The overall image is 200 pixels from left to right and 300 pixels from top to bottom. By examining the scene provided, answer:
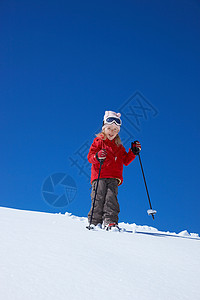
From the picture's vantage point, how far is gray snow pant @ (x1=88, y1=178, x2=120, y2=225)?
3754mm

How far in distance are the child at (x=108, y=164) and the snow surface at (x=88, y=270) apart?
1462 mm

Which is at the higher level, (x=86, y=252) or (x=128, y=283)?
(x=86, y=252)

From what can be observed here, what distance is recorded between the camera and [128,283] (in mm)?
1489

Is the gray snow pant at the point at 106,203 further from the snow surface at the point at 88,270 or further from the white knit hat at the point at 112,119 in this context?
the snow surface at the point at 88,270

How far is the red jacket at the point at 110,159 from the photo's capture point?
3.97 metres

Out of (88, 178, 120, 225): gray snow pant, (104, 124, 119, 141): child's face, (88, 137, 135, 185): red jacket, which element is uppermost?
(104, 124, 119, 141): child's face

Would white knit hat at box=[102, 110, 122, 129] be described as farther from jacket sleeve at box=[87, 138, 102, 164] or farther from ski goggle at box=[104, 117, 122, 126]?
jacket sleeve at box=[87, 138, 102, 164]

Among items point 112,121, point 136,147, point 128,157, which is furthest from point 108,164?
point 112,121

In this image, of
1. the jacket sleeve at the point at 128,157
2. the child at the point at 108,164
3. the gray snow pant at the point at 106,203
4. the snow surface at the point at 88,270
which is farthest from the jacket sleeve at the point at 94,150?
the snow surface at the point at 88,270

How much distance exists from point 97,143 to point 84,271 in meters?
2.68

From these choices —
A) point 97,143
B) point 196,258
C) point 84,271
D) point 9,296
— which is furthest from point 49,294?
point 97,143

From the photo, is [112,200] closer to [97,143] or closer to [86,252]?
[97,143]

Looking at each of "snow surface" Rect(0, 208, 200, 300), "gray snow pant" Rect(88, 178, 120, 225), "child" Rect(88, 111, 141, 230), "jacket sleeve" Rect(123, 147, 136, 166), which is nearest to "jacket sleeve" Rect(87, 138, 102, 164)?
"child" Rect(88, 111, 141, 230)

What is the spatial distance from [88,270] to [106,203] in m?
2.27
